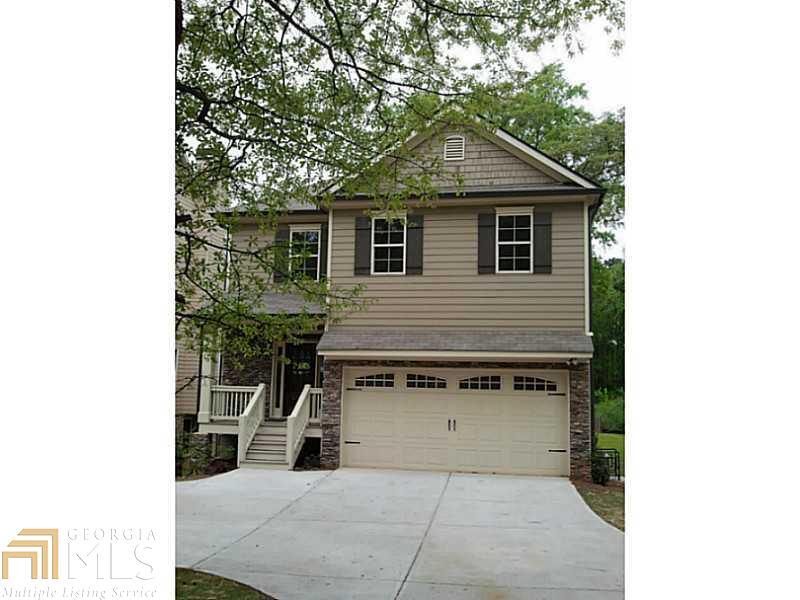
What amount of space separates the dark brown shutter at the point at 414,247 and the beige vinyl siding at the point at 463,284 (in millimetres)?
81

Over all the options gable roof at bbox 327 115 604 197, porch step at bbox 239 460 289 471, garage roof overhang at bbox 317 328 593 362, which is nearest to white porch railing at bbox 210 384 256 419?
porch step at bbox 239 460 289 471

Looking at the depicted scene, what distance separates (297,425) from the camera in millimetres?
9852

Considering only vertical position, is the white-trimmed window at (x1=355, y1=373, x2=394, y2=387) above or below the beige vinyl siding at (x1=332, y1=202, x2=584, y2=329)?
below

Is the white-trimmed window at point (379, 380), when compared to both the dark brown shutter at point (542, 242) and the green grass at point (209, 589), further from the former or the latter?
the green grass at point (209, 589)

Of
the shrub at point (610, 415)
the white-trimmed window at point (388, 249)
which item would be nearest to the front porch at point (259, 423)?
the white-trimmed window at point (388, 249)

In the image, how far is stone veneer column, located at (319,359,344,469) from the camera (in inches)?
382

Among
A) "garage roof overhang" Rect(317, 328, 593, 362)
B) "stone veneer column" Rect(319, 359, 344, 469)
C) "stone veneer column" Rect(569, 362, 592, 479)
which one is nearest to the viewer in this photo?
"garage roof overhang" Rect(317, 328, 593, 362)

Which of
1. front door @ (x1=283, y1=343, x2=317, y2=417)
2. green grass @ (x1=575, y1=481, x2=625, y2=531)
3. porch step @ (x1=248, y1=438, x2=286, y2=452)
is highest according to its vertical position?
front door @ (x1=283, y1=343, x2=317, y2=417)

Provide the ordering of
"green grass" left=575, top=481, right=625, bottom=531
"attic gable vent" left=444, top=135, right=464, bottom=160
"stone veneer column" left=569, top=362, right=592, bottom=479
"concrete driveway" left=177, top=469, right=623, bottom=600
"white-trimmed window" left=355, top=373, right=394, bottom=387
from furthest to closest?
"attic gable vent" left=444, top=135, right=464, bottom=160
"white-trimmed window" left=355, top=373, right=394, bottom=387
"stone veneer column" left=569, top=362, right=592, bottom=479
"green grass" left=575, top=481, right=625, bottom=531
"concrete driveway" left=177, top=469, right=623, bottom=600

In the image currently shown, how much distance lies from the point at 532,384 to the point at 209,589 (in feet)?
20.1

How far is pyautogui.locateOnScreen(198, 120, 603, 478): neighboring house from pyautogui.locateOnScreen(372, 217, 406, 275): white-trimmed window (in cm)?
2

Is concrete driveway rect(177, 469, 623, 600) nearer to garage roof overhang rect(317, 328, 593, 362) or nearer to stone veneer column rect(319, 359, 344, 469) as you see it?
stone veneer column rect(319, 359, 344, 469)
